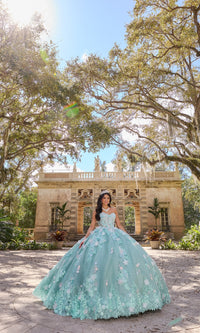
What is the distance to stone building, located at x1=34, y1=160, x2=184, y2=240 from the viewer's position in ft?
58.6

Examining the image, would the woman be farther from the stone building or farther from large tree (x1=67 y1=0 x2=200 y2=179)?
the stone building

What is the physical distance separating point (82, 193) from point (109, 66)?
11821mm

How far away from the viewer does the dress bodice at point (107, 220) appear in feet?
10.4

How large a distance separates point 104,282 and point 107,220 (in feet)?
3.07

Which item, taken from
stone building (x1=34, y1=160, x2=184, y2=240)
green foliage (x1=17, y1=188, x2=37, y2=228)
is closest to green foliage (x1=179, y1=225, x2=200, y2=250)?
stone building (x1=34, y1=160, x2=184, y2=240)

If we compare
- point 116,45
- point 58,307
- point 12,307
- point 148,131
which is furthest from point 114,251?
point 148,131

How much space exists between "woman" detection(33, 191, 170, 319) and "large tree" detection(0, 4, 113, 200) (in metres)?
6.30

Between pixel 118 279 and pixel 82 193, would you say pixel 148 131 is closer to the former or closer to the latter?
pixel 82 193

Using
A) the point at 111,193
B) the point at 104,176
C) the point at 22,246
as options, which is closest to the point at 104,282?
the point at 22,246

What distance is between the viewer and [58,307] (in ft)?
8.04

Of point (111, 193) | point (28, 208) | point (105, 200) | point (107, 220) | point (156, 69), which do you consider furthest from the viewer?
point (28, 208)

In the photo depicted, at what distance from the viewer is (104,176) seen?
62.8 feet

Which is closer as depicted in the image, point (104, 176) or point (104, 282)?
point (104, 282)

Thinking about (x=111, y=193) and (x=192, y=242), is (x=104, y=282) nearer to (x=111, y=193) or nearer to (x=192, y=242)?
(x=192, y=242)
